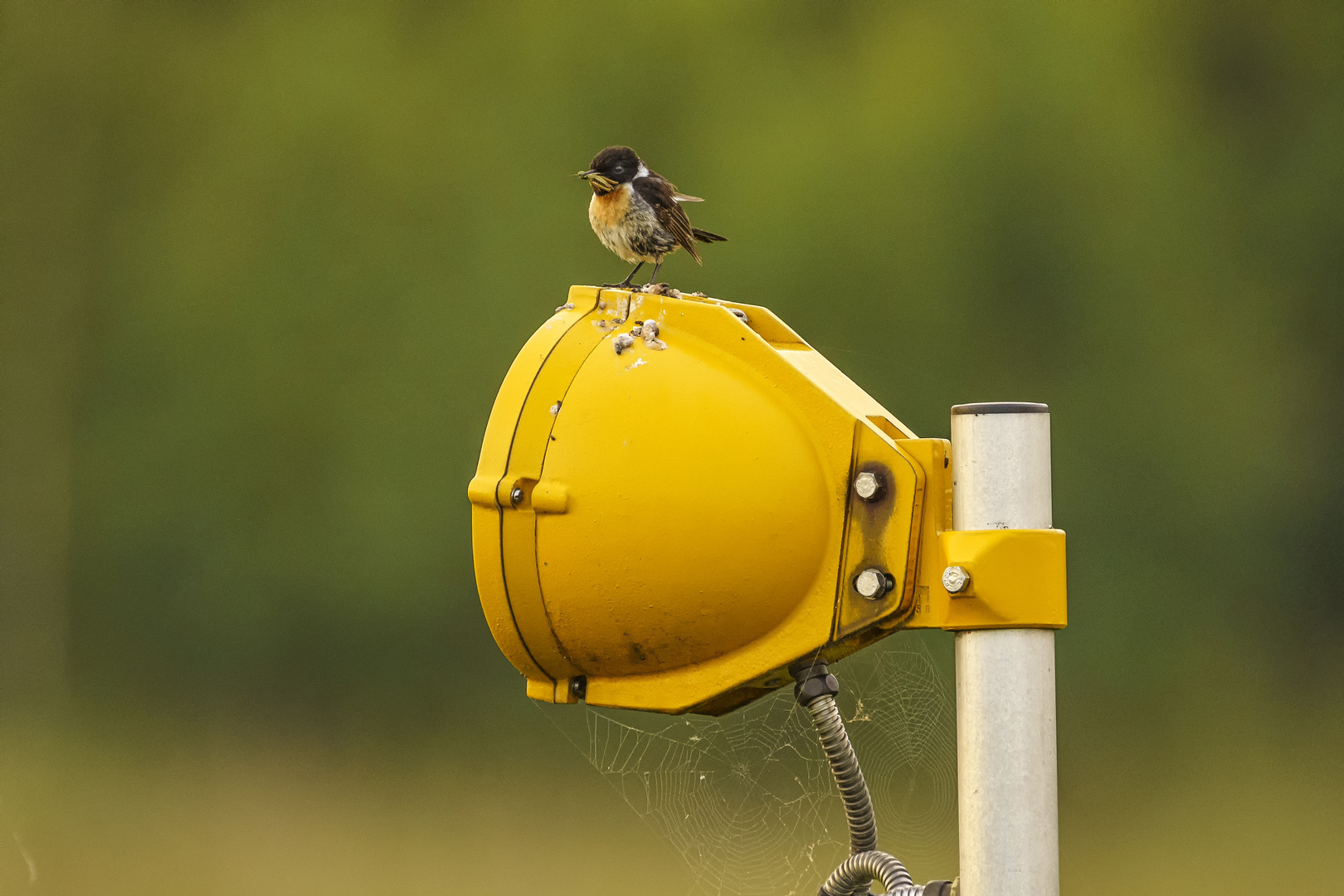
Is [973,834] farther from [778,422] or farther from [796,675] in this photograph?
[778,422]

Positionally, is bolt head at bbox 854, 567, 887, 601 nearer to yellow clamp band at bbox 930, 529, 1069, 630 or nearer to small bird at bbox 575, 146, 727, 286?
yellow clamp band at bbox 930, 529, 1069, 630

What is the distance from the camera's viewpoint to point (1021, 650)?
95cm

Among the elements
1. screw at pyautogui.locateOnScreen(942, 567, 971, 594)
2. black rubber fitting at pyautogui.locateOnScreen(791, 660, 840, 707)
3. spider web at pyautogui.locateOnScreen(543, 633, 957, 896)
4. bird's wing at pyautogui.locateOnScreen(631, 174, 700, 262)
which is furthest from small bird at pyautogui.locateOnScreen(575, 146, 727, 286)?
screw at pyautogui.locateOnScreen(942, 567, 971, 594)

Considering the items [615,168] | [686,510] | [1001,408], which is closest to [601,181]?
[615,168]

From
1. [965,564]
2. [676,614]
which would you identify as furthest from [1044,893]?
[676,614]

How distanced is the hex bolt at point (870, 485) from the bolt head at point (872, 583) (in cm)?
5

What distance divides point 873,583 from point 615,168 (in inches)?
39.7

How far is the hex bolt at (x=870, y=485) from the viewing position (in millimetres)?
1018

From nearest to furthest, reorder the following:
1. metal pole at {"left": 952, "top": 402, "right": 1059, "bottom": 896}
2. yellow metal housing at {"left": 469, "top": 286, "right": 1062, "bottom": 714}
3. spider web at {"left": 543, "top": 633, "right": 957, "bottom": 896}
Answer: metal pole at {"left": 952, "top": 402, "right": 1059, "bottom": 896}
yellow metal housing at {"left": 469, "top": 286, "right": 1062, "bottom": 714}
spider web at {"left": 543, "top": 633, "right": 957, "bottom": 896}

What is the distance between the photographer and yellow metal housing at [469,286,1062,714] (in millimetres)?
1033

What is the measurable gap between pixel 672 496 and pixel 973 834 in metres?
0.32

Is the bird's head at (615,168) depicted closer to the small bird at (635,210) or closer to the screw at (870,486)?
the small bird at (635,210)

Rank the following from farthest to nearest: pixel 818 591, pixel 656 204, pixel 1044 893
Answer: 1. pixel 656 204
2. pixel 818 591
3. pixel 1044 893

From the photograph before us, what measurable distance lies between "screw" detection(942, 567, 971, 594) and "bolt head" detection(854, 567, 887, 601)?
0.23 feet
